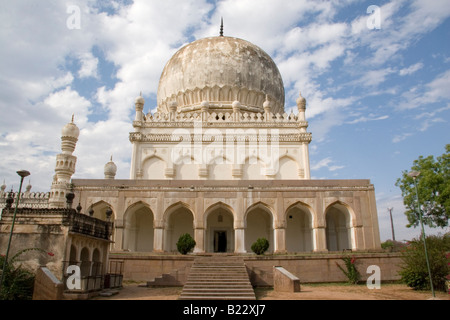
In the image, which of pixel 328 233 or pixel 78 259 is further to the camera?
pixel 328 233

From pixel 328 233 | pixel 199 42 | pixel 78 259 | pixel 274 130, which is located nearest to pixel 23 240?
pixel 78 259

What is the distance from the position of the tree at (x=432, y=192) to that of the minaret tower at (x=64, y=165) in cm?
1767

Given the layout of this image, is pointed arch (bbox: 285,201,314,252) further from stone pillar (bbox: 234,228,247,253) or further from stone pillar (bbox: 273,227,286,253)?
stone pillar (bbox: 234,228,247,253)

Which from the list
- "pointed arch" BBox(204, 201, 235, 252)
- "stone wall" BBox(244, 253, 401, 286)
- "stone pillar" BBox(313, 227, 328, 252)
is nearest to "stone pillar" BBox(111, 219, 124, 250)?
"pointed arch" BBox(204, 201, 235, 252)

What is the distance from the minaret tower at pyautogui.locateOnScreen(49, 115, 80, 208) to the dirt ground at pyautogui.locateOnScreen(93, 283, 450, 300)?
28.7 feet

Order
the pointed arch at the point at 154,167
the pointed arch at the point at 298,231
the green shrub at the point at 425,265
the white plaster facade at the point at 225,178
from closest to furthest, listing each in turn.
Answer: the green shrub at the point at 425,265
the white plaster facade at the point at 225,178
the pointed arch at the point at 298,231
the pointed arch at the point at 154,167

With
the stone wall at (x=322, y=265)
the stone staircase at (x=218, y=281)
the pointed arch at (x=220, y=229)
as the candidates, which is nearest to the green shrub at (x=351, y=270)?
the stone wall at (x=322, y=265)

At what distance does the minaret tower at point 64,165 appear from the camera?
60.6 feet

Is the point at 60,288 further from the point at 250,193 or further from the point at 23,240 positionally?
the point at 250,193

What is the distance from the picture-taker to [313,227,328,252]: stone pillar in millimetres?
15391

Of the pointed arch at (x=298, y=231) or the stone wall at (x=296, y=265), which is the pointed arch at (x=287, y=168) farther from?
the stone wall at (x=296, y=265)

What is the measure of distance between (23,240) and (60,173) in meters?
11.0

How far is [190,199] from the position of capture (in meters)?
16.1
